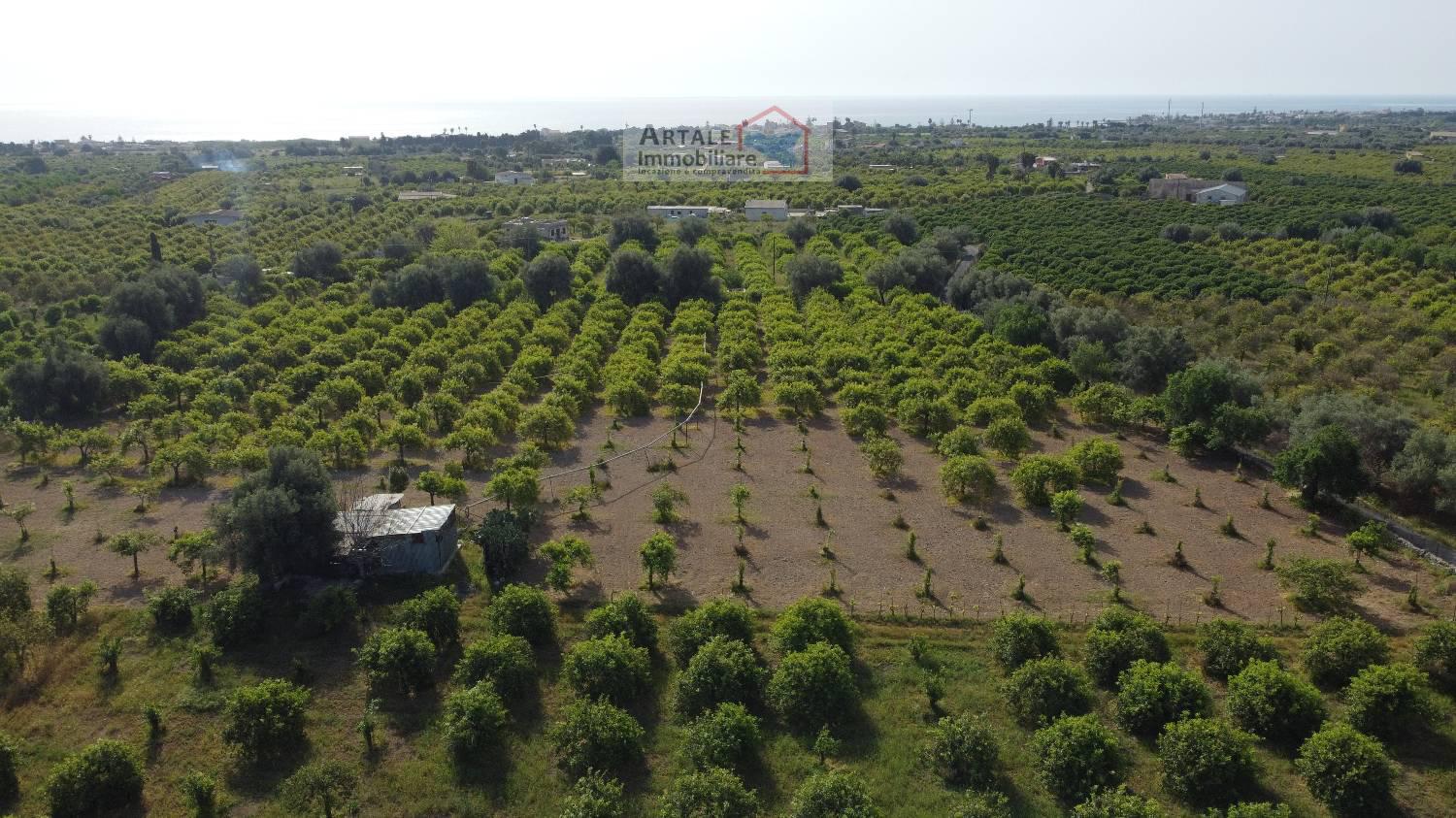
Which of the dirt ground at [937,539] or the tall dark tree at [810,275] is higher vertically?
the tall dark tree at [810,275]

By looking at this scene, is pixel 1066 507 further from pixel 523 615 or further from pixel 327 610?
pixel 327 610

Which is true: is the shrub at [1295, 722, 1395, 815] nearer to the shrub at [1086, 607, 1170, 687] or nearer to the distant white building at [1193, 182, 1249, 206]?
the shrub at [1086, 607, 1170, 687]

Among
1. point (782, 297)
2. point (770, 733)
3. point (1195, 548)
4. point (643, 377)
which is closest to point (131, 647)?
point (770, 733)

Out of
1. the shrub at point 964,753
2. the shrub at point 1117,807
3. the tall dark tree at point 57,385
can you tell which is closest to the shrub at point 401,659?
the shrub at point 964,753

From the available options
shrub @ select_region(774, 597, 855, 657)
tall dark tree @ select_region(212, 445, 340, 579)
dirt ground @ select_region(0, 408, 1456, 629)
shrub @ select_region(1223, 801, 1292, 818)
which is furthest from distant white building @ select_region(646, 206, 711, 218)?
shrub @ select_region(1223, 801, 1292, 818)

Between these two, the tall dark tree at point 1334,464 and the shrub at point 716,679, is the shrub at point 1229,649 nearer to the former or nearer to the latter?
the tall dark tree at point 1334,464

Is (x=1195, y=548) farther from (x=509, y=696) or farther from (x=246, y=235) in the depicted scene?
(x=246, y=235)

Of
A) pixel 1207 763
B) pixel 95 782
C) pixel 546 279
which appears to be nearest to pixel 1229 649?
pixel 1207 763

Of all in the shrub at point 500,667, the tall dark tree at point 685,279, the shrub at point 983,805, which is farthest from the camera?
the tall dark tree at point 685,279
